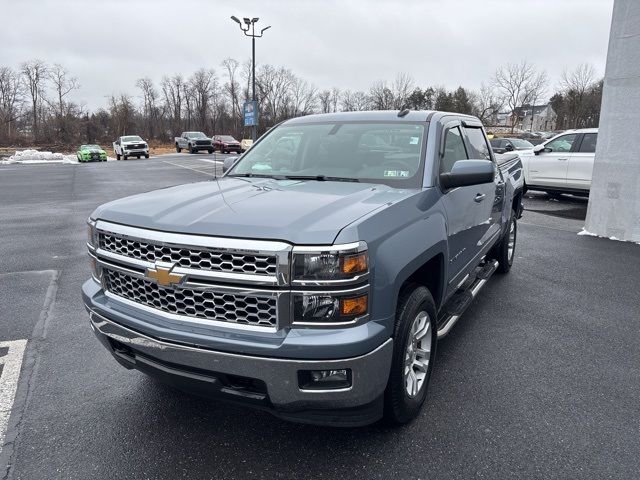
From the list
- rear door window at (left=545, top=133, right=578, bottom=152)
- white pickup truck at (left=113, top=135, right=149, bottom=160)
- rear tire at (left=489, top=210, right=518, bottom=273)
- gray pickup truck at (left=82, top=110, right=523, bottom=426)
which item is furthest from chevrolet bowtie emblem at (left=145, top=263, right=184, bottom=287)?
white pickup truck at (left=113, top=135, right=149, bottom=160)

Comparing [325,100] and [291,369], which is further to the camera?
[325,100]

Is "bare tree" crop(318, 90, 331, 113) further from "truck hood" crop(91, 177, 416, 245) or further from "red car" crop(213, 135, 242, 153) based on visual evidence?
"truck hood" crop(91, 177, 416, 245)

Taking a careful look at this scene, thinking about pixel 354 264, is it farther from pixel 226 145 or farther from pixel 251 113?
pixel 226 145

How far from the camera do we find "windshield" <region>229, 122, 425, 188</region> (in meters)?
3.38

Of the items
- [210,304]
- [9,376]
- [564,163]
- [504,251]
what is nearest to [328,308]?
[210,304]

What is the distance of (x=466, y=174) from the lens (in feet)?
10.2

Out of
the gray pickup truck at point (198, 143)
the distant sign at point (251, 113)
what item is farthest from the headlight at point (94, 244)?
the gray pickup truck at point (198, 143)

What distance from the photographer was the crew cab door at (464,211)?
133 inches

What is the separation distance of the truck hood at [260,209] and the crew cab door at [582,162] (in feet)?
34.7

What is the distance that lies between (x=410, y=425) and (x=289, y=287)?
52.3 inches

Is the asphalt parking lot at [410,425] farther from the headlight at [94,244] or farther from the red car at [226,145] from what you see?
the red car at [226,145]

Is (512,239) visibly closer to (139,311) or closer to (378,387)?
(378,387)

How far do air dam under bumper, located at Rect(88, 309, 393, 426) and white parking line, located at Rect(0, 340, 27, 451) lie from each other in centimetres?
112

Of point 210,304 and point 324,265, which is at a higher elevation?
point 324,265
